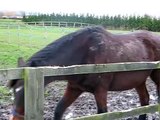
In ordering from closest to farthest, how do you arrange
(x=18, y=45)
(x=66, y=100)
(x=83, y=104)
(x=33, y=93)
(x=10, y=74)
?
(x=10, y=74), (x=33, y=93), (x=66, y=100), (x=83, y=104), (x=18, y=45)

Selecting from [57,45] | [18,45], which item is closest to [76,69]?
[57,45]

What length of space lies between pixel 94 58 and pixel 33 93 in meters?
1.89

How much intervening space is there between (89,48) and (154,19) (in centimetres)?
5759

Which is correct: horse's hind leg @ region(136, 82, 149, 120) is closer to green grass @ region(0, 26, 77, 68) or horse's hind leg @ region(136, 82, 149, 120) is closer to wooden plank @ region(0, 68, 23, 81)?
wooden plank @ region(0, 68, 23, 81)

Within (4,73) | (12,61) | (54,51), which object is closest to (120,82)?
(54,51)

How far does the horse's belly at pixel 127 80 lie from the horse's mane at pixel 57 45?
31.6 inches

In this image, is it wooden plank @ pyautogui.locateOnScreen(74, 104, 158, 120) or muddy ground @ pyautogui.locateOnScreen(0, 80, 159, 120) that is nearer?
wooden plank @ pyautogui.locateOnScreen(74, 104, 158, 120)

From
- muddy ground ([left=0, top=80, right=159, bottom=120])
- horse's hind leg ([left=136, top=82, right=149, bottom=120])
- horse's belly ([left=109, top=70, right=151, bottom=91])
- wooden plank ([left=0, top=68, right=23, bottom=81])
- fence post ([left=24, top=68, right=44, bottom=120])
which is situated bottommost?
muddy ground ([left=0, top=80, right=159, bottom=120])

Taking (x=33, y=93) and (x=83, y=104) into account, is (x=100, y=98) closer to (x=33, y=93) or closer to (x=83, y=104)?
(x=33, y=93)

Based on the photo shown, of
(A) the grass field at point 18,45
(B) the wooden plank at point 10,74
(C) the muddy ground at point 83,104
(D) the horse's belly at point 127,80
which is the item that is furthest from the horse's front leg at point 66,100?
(A) the grass field at point 18,45

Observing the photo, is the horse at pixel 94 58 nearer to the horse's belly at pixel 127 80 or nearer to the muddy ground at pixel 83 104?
the horse's belly at pixel 127 80

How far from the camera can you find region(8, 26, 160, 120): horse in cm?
500

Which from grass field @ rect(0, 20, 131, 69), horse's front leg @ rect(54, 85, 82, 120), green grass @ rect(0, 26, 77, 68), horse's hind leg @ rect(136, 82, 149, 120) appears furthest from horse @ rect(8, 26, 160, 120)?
green grass @ rect(0, 26, 77, 68)

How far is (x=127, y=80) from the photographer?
19.6 feet
